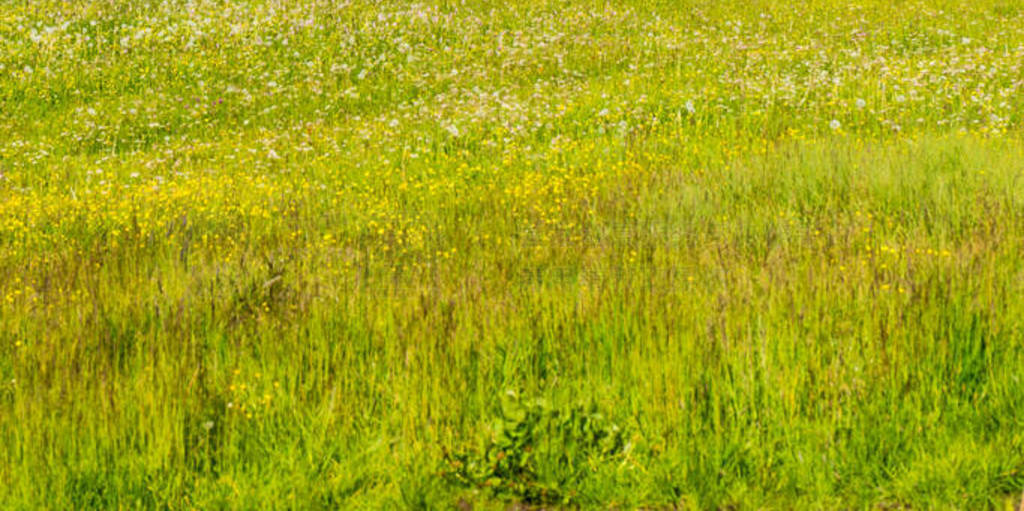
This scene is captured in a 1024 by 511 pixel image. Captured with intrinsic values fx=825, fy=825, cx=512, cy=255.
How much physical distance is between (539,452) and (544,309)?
43.9 inches

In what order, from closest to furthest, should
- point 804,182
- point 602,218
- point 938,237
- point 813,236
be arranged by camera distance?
1. point 938,237
2. point 813,236
3. point 602,218
4. point 804,182

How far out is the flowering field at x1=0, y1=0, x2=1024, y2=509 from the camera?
10.9 ft

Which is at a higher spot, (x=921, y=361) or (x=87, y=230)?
(x=921, y=361)

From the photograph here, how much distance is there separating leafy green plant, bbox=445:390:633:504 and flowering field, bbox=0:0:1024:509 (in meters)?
0.02

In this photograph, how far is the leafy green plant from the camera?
3.30 metres

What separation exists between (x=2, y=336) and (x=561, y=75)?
11420 millimetres

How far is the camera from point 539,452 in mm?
3375

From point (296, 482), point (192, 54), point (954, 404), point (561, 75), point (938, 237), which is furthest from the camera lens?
point (192, 54)

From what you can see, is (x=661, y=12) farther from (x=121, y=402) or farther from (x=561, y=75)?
(x=121, y=402)

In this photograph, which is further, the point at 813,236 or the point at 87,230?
the point at 87,230

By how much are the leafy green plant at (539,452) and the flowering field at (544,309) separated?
0.05ft

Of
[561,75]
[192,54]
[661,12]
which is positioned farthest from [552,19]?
[192,54]

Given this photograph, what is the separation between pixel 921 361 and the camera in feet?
12.4

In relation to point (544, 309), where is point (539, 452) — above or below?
below
